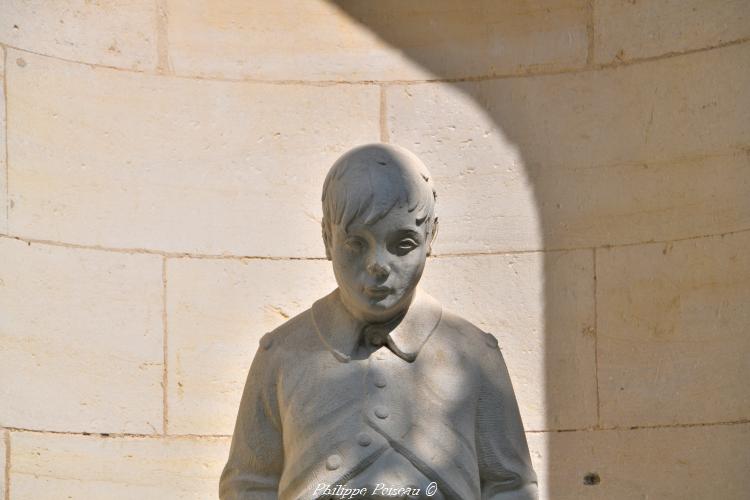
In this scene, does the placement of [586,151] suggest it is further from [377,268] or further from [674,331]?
[377,268]

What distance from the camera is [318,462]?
5477mm

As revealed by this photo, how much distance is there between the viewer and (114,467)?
673 cm

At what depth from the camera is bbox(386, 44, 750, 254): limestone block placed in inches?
269

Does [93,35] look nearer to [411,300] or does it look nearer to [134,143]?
[134,143]

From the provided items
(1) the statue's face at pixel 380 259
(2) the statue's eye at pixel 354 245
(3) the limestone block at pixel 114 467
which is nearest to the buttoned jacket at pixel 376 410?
(1) the statue's face at pixel 380 259

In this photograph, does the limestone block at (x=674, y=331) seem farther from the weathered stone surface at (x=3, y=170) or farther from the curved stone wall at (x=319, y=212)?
the weathered stone surface at (x=3, y=170)

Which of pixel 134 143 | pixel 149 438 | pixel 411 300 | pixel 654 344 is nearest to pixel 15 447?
pixel 149 438

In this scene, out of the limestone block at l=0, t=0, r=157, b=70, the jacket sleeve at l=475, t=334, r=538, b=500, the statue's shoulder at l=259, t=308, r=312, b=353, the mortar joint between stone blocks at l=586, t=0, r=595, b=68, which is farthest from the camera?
the mortar joint between stone blocks at l=586, t=0, r=595, b=68

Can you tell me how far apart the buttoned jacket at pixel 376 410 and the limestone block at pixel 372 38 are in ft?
5.42

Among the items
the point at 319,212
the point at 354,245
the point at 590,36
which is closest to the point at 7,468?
the point at 319,212

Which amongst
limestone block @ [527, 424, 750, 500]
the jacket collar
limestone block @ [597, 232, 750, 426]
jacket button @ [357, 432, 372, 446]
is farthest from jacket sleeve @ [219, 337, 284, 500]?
limestone block @ [597, 232, 750, 426]

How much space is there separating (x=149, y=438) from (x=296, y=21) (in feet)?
5.44

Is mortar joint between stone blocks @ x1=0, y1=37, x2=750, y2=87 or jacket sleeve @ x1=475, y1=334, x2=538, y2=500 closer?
jacket sleeve @ x1=475, y1=334, x2=538, y2=500

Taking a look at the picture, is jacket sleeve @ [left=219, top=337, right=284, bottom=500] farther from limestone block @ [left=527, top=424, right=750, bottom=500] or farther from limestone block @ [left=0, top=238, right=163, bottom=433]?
limestone block @ [left=527, top=424, right=750, bottom=500]
